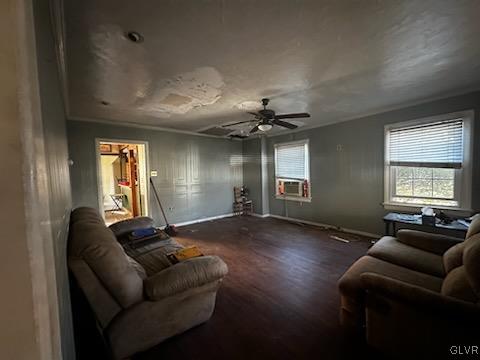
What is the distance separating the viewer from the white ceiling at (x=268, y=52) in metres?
1.48

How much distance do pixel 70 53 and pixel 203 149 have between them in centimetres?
388

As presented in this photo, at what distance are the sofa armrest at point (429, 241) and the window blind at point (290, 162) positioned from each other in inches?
119

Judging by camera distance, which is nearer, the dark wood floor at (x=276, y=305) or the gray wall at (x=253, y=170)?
the dark wood floor at (x=276, y=305)

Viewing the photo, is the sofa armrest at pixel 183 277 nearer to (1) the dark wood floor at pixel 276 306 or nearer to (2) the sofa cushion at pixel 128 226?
(1) the dark wood floor at pixel 276 306

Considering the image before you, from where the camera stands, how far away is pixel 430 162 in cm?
338

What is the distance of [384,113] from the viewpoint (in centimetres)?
384

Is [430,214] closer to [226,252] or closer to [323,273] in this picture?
[323,273]

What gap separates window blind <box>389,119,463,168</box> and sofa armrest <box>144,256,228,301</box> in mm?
3693

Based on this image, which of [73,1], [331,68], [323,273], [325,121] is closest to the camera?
[73,1]

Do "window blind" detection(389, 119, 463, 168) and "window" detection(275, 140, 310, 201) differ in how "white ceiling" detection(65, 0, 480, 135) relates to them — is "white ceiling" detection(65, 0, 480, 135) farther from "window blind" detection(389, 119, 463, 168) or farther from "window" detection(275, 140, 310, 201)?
"window" detection(275, 140, 310, 201)

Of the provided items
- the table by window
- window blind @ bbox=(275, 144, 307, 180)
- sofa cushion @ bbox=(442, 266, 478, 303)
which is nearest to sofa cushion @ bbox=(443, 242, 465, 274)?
sofa cushion @ bbox=(442, 266, 478, 303)

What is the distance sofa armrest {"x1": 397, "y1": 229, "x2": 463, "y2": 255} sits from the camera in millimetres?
2066

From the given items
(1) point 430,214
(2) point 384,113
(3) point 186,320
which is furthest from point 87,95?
(1) point 430,214

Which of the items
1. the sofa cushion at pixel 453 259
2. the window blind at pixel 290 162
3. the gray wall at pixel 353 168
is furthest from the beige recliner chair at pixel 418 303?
the window blind at pixel 290 162
